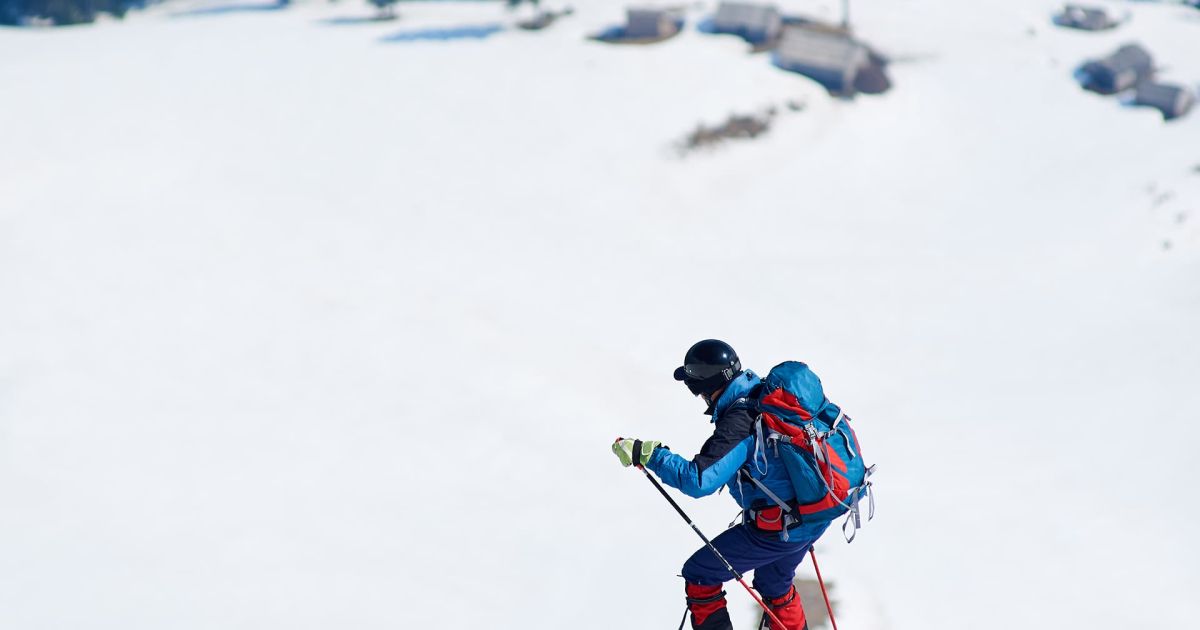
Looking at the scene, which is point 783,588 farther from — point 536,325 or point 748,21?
point 748,21

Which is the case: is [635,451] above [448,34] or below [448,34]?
above

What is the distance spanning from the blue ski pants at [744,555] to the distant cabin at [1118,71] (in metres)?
52.0

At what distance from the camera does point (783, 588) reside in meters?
6.98

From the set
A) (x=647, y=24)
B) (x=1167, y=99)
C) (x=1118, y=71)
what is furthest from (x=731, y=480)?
(x=1118, y=71)

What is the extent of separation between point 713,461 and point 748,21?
50.8m

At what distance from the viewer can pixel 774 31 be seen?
5325 cm

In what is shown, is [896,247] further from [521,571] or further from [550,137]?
[521,571]

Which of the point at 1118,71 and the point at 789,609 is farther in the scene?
the point at 1118,71

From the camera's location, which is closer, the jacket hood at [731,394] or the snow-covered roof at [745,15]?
the jacket hood at [731,394]

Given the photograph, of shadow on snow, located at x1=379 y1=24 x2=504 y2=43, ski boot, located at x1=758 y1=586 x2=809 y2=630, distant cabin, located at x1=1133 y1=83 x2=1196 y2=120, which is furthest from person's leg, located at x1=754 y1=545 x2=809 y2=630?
shadow on snow, located at x1=379 y1=24 x2=504 y2=43

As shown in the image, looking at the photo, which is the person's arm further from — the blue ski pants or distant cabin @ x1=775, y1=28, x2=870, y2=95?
distant cabin @ x1=775, y1=28, x2=870, y2=95

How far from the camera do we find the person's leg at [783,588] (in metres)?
6.82

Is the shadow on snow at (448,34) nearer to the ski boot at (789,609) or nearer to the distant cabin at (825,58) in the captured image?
the distant cabin at (825,58)

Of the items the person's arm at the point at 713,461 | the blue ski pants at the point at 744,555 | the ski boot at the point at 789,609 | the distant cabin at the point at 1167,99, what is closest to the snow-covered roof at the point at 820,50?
the distant cabin at the point at 1167,99
